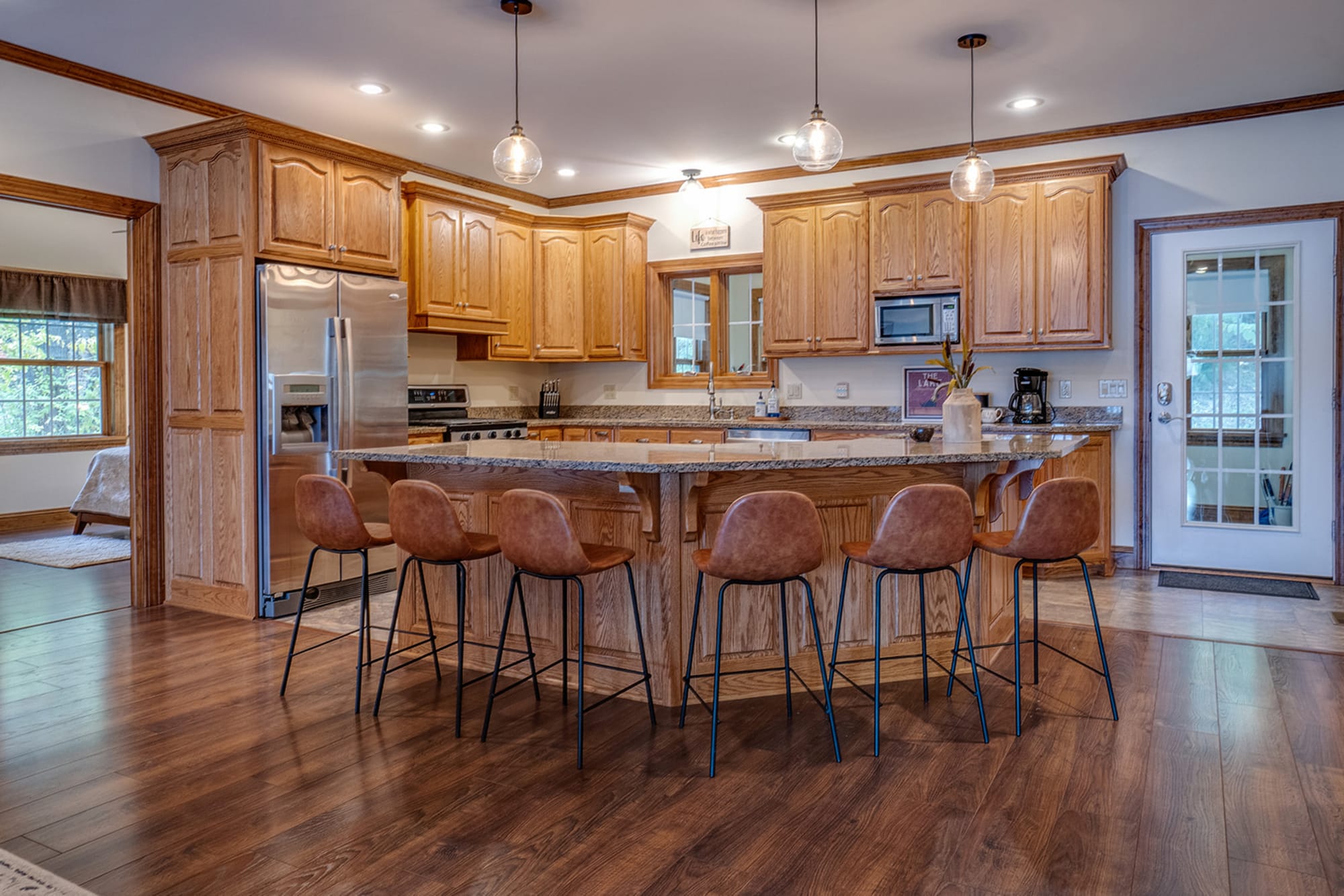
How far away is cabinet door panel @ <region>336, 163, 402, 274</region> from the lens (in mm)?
4836

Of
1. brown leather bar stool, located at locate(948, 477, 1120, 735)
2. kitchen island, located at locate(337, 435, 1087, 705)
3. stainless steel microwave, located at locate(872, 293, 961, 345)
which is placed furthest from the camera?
stainless steel microwave, located at locate(872, 293, 961, 345)

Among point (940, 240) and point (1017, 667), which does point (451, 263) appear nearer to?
point (940, 240)

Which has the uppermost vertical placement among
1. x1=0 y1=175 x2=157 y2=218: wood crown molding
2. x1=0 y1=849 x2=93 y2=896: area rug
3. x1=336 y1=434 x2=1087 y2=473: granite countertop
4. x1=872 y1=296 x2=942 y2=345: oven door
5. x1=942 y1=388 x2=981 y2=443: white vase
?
x1=0 y1=175 x2=157 y2=218: wood crown molding

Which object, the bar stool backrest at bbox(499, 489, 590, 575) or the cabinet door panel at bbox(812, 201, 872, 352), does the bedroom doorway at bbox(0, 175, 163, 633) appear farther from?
the cabinet door panel at bbox(812, 201, 872, 352)

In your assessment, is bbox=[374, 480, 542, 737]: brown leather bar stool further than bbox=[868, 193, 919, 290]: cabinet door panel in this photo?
No

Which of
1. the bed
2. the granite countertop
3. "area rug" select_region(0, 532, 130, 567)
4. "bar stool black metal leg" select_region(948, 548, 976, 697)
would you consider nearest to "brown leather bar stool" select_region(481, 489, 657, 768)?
the granite countertop

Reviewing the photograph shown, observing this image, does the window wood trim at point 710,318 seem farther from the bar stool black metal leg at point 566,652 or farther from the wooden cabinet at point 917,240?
the bar stool black metal leg at point 566,652

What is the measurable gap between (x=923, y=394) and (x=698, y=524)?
3312mm

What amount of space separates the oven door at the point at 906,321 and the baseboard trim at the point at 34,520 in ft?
22.0

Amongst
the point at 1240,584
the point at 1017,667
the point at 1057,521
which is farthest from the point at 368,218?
the point at 1240,584

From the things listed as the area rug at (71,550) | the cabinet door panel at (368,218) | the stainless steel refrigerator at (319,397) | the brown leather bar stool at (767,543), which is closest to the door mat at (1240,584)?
the brown leather bar stool at (767,543)

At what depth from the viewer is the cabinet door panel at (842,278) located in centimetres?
591

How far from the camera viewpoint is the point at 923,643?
3.22m

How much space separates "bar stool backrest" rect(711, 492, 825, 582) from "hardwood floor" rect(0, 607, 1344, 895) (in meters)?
0.57
